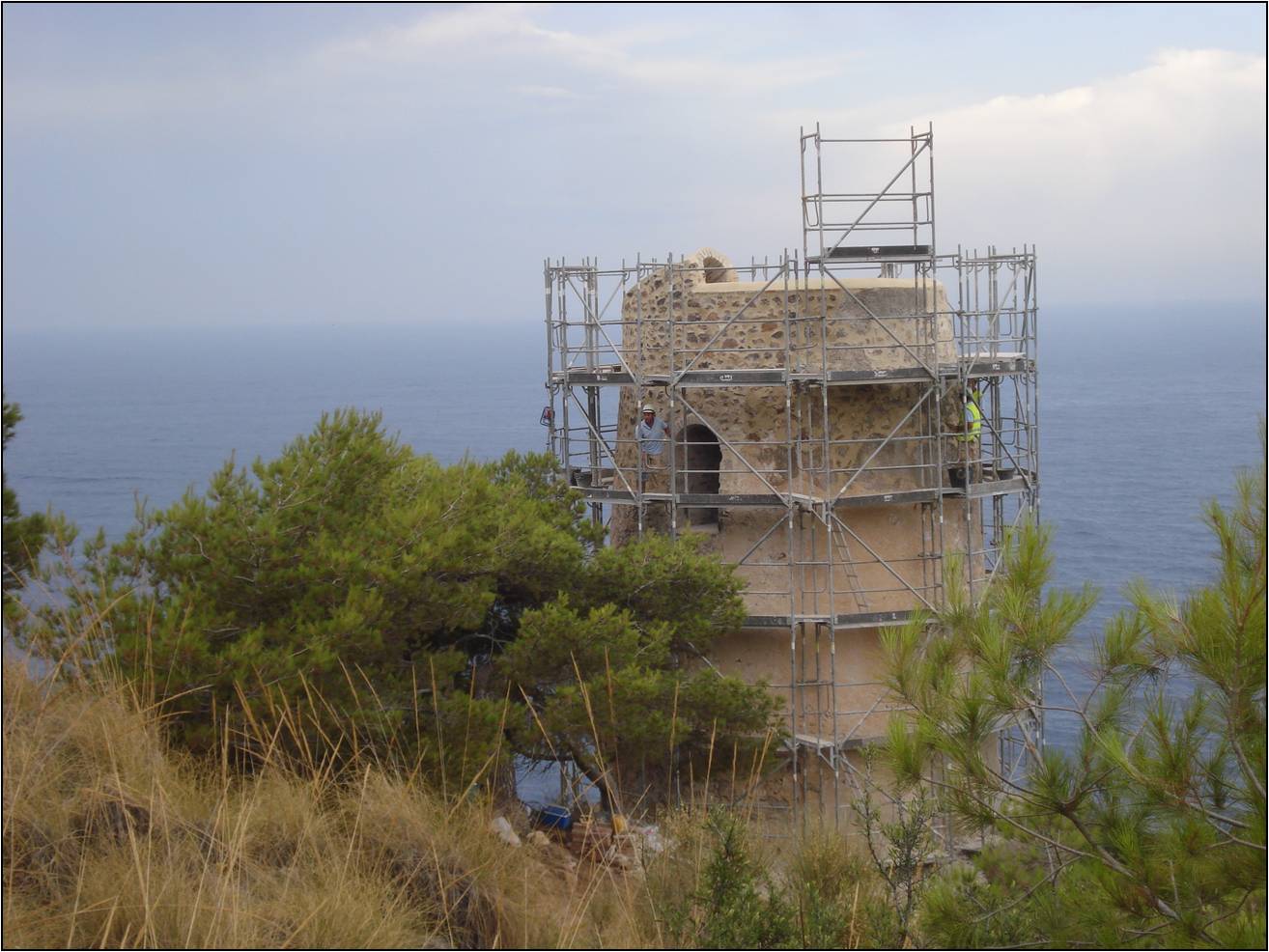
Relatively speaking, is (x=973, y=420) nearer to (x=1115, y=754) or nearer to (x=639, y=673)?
(x=639, y=673)

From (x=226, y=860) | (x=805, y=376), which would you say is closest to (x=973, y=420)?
(x=805, y=376)

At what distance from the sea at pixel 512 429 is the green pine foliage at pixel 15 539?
2.44 ft

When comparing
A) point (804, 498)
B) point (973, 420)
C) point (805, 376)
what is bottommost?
point (804, 498)

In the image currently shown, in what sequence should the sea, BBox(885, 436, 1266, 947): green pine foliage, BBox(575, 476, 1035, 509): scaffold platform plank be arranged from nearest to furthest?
1. BBox(885, 436, 1266, 947): green pine foliage
2. BBox(575, 476, 1035, 509): scaffold platform plank
3. the sea

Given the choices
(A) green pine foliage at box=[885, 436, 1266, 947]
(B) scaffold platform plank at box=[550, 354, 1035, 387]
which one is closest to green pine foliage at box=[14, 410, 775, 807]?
(B) scaffold platform plank at box=[550, 354, 1035, 387]

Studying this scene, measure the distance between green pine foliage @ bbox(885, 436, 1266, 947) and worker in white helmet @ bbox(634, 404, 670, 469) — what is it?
8.92m

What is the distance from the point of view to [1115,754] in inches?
281

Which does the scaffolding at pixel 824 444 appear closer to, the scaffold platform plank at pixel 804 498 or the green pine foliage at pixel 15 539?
the scaffold platform plank at pixel 804 498

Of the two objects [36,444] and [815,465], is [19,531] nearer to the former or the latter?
[815,465]

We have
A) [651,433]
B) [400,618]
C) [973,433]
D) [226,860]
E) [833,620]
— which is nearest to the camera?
[226,860]

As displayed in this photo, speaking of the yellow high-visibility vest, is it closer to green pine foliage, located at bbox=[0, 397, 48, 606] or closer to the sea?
the sea

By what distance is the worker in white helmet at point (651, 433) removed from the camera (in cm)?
1747

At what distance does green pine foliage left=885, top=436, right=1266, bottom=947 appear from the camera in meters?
7.09

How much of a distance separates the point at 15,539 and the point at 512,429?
65.1m
